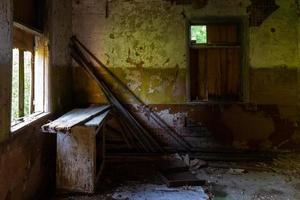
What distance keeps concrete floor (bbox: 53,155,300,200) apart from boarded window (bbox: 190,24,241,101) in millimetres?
1250

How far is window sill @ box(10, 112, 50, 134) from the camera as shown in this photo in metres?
3.28

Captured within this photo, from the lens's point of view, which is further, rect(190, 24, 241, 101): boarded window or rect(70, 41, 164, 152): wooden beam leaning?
rect(190, 24, 241, 101): boarded window

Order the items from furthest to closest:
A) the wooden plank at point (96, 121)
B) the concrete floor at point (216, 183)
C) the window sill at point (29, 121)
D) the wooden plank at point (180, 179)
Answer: the wooden plank at point (180, 179) → the concrete floor at point (216, 183) → the wooden plank at point (96, 121) → the window sill at point (29, 121)

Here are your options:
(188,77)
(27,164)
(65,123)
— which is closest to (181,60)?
(188,77)

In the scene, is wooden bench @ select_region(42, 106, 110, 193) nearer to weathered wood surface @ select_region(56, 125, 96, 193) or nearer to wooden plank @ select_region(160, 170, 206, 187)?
weathered wood surface @ select_region(56, 125, 96, 193)

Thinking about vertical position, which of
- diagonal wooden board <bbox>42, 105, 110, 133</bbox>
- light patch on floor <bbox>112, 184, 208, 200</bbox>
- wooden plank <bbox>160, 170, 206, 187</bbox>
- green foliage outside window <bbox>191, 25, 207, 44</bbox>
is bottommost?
light patch on floor <bbox>112, 184, 208, 200</bbox>

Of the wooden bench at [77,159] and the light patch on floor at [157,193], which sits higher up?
the wooden bench at [77,159]

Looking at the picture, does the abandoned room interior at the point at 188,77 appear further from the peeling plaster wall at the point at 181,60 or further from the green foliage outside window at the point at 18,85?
the green foliage outside window at the point at 18,85

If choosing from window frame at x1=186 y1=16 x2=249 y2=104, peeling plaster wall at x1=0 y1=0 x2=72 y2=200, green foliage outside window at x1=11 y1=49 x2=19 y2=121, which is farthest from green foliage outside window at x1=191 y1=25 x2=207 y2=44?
green foliage outside window at x1=11 y1=49 x2=19 y2=121

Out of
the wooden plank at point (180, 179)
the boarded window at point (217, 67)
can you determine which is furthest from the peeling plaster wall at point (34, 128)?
the boarded window at point (217, 67)

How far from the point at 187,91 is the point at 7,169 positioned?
343 cm

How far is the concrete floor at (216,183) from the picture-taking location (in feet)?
13.1

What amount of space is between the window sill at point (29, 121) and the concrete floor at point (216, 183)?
88 cm

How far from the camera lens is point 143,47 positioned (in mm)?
5785
